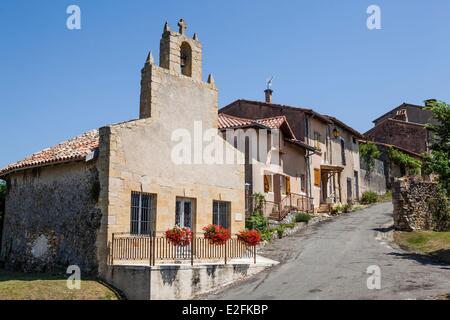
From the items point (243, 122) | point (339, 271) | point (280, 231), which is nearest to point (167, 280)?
point (339, 271)

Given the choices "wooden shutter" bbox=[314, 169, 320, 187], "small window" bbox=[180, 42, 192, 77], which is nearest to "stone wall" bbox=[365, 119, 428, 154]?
"wooden shutter" bbox=[314, 169, 320, 187]

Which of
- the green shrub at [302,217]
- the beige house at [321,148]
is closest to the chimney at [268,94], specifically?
the beige house at [321,148]

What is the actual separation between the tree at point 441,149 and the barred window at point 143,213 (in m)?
10.9

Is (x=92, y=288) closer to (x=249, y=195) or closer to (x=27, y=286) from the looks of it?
(x=27, y=286)

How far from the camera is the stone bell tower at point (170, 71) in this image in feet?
53.9

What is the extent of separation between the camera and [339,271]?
51.5 feet

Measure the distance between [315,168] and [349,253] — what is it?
1481 cm

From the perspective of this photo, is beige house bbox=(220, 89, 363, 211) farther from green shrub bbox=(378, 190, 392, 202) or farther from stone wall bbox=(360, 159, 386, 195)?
green shrub bbox=(378, 190, 392, 202)

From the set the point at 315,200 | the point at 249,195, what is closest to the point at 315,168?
the point at 315,200

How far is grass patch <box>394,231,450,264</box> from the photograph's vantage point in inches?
792

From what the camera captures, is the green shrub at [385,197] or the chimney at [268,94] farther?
the green shrub at [385,197]

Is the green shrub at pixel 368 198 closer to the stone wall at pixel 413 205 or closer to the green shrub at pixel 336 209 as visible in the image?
the green shrub at pixel 336 209

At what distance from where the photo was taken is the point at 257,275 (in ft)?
53.0

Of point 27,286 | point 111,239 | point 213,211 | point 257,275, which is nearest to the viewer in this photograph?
point 27,286
